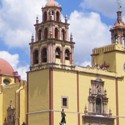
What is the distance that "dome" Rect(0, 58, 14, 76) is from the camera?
82.7 metres

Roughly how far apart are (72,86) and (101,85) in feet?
16.7

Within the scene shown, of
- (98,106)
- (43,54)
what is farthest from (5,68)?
(98,106)

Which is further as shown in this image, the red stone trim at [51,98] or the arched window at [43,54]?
the arched window at [43,54]

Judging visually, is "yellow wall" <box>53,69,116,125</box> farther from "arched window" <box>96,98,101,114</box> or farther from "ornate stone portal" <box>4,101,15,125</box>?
"ornate stone portal" <box>4,101,15,125</box>

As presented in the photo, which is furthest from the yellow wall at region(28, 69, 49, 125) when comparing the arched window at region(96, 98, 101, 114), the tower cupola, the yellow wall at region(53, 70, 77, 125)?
the tower cupola

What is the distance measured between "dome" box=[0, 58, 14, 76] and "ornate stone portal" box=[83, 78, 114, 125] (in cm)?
1868

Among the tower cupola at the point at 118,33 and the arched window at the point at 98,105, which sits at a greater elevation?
the tower cupola at the point at 118,33

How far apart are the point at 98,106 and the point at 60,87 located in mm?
6864

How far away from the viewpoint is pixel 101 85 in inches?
2724

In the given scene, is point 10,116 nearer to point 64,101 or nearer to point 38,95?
point 38,95

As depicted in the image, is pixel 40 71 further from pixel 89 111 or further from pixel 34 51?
pixel 89 111

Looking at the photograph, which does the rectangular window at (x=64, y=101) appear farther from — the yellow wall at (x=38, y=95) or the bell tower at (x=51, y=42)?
the bell tower at (x=51, y=42)

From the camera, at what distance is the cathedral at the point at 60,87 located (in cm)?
6425

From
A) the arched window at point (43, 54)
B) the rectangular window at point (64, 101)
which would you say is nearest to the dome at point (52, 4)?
the arched window at point (43, 54)
